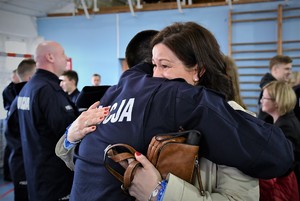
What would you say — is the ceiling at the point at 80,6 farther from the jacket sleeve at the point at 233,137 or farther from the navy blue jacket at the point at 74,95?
the jacket sleeve at the point at 233,137

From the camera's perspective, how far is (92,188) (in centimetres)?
92

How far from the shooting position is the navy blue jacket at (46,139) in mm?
2283

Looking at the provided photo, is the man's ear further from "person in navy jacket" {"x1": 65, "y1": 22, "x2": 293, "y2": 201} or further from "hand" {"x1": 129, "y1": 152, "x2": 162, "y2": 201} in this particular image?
"hand" {"x1": 129, "y1": 152, "x2": 162, "y2": 201}

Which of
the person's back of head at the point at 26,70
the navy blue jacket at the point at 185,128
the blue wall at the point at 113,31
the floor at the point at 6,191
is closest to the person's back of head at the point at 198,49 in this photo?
the navy blue jacket at the point at 185,128

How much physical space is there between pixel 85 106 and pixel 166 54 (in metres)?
1.07

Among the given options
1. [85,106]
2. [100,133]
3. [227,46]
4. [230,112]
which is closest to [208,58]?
[230,112]

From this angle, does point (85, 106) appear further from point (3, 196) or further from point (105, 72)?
point (105, 72)

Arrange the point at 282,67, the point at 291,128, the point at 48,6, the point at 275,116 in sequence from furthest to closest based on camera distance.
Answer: the point at 48,6 < the point at 282,67 < the point at 275,116 < the point at 291,128

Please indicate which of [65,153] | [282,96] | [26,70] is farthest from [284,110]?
[26,70]

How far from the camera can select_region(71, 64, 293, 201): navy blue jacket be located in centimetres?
80

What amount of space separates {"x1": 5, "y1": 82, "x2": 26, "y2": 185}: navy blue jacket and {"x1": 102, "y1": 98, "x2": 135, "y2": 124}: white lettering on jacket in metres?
2.20

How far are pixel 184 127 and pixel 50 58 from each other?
2.06m

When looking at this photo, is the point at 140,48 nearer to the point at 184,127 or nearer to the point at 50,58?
the point at 184,127

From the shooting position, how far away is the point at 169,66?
1021 mm
